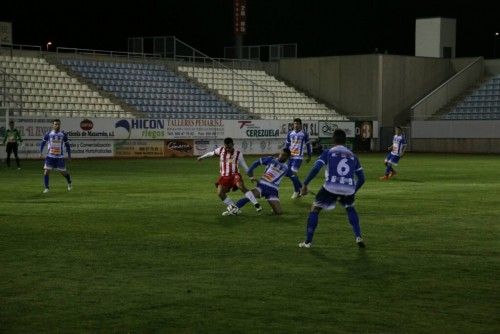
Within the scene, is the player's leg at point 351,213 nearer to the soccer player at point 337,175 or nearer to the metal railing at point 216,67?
the soccer player at point 337,175

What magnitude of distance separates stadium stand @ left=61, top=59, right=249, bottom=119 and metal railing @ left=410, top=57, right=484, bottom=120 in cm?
1228

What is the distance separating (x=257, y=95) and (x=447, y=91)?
1320 centimetres

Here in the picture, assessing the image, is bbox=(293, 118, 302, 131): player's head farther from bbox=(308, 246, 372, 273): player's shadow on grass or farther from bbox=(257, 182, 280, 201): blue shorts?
bbox=(308, 246, 372, 273): player's shadow on grass

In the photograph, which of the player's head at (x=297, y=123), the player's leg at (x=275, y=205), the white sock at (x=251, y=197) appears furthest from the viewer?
the player's head at (x=297, y=123)

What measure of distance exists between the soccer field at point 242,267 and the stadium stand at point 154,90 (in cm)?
2877

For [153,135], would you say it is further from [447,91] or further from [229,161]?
[229,161]

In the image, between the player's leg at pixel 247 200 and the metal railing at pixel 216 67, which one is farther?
the metal railing at pixel 216 67

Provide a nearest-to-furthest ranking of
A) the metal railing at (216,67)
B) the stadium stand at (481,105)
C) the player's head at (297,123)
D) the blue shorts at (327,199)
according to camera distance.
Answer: the blue shorts at (327,199) < the player's head at (297,123) < the metal railing at (216,67) < the stadium stand at (481,105)

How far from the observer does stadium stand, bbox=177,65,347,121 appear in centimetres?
5550

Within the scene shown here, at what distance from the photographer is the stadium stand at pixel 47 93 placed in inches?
1752

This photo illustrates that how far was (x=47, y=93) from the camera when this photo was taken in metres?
46.3

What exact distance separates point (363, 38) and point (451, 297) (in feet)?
181

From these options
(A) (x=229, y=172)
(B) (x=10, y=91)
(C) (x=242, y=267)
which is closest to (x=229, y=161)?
(A) (x=229, y=172)

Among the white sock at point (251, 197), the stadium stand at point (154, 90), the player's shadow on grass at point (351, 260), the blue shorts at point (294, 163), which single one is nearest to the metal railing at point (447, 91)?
the stadium stand at point (154, 90)
